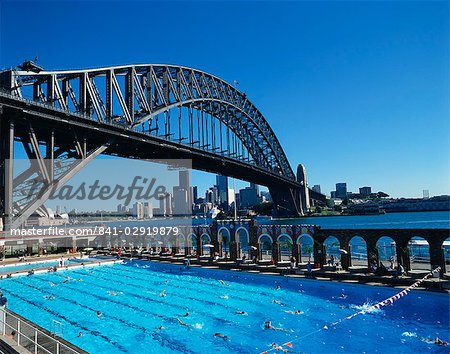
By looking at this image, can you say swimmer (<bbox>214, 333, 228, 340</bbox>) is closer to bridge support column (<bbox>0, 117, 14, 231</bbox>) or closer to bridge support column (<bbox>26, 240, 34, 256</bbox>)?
bridge support column (<bbox>0, 117, 14, 231</bbox>)

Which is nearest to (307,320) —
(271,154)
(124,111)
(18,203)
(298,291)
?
(298,291)

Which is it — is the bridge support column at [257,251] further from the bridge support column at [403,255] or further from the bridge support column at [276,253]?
the bridge support column at [403,255]

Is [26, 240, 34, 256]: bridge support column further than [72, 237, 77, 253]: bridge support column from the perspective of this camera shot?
No

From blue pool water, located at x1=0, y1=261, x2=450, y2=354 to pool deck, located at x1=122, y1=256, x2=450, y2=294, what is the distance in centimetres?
59

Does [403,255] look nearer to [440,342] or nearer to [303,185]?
[440,342]

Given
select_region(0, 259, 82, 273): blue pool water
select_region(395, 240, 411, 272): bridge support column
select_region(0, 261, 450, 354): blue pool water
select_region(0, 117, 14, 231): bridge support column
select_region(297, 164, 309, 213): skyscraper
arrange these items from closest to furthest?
1. select_region(0, 261, 450, 354): blue pool water
2. select_region(395, 240, 411, 272): bridge support column
3. select_region(0, 117, 14, 231): bridge support column
4. select_region(0, 259, 82, 273): blue pool water
5. select_region(297, 164, 309, 213): skyscraper

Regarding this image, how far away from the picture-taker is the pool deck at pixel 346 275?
1819 cm

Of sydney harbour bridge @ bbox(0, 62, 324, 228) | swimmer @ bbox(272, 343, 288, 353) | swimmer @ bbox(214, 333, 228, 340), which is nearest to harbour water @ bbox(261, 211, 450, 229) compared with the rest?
sydney harbour bridge @ bbox(0, 62, 324, 228)

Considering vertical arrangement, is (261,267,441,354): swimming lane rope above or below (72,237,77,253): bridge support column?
below

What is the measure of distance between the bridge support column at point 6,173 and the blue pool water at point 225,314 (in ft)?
16.8

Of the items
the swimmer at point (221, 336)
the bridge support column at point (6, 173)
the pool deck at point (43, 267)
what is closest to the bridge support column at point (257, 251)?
the swimmer at point (221, 336)

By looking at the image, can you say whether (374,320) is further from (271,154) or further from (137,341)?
(271,154)

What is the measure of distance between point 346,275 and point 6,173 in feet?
79.9

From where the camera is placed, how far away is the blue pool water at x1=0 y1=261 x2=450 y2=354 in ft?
44.9
